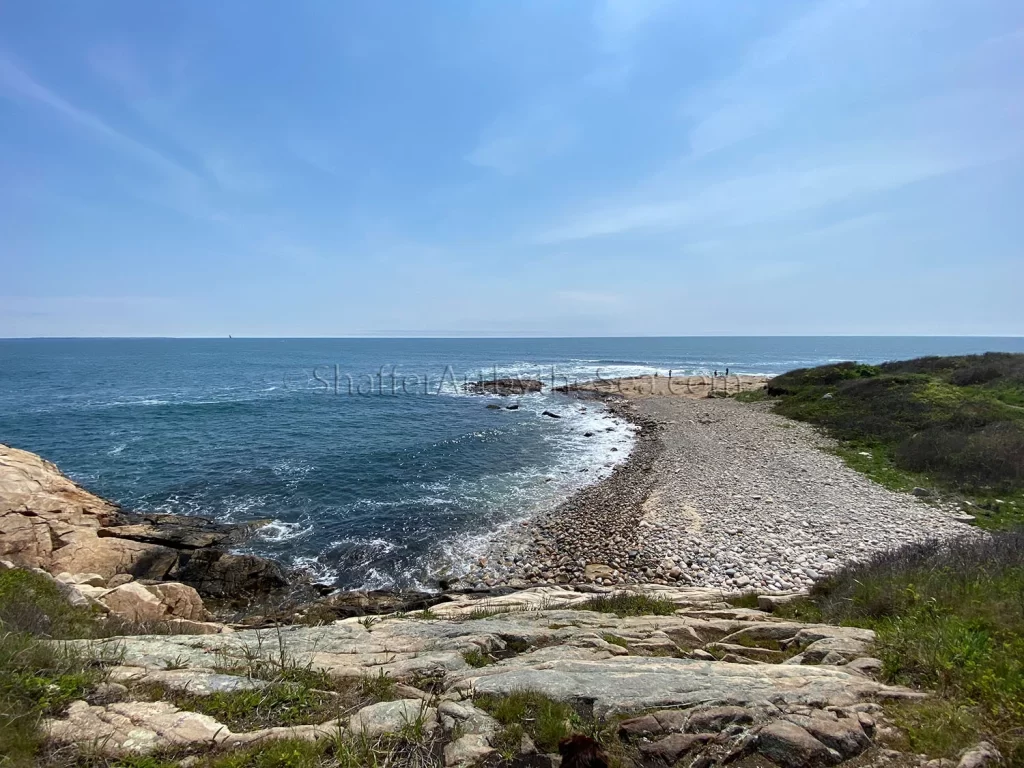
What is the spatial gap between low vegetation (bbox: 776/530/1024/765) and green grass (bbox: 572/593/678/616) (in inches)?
96.0

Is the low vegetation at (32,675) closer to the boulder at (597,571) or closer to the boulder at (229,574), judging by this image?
the boulder at (229,574)

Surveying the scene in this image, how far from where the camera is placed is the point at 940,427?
21.7m

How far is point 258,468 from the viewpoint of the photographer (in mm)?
26734

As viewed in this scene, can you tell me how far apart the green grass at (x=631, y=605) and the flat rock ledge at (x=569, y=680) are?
686 mm

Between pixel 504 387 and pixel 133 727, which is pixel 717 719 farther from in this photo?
pixel 504 387

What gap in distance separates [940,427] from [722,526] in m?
15.7

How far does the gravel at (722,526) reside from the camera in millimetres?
13117

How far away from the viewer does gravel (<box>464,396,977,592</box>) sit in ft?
43.0

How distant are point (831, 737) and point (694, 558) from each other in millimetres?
10511

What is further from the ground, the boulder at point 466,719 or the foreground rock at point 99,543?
the boulder at point 466,719

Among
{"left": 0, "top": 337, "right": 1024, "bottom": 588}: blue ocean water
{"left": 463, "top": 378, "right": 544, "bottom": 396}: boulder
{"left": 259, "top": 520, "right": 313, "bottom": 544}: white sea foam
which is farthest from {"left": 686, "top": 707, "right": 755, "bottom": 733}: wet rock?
{"left": 463, "top": 378, "right": 544, "bottom": 396}: boulder

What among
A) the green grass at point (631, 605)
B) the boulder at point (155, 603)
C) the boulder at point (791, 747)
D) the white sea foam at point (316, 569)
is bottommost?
the white sea foam at point (316, 569)

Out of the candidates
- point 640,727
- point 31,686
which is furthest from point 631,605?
point 31,686

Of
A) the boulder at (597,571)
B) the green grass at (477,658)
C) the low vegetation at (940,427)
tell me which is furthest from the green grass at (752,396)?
the green grass at (477,658)
